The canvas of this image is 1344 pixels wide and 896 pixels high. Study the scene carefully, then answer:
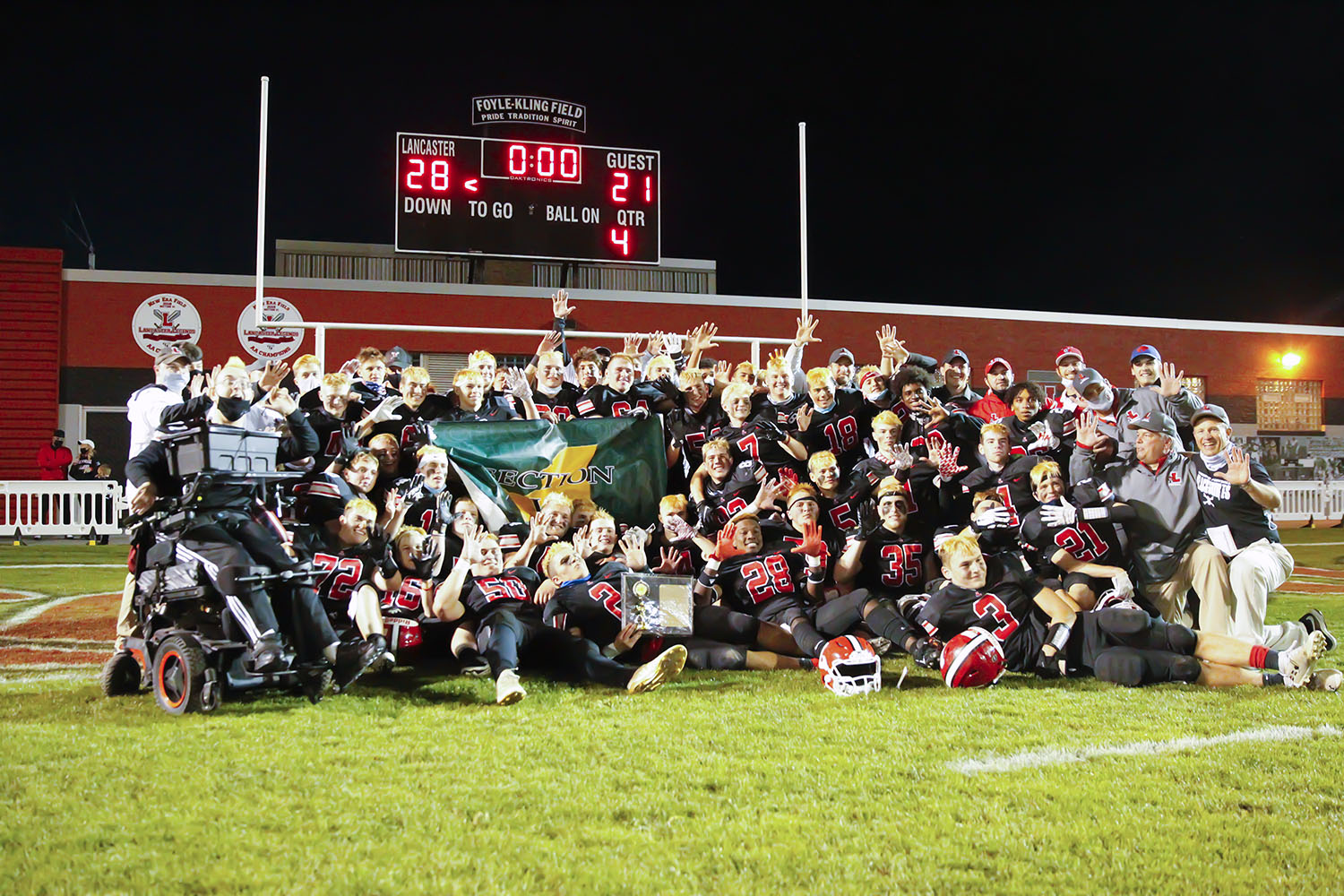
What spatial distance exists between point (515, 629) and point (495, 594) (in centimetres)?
31

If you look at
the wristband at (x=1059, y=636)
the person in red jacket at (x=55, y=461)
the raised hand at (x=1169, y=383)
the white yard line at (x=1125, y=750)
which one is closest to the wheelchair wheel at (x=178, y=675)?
the white yard line at (x=1125, y=750)

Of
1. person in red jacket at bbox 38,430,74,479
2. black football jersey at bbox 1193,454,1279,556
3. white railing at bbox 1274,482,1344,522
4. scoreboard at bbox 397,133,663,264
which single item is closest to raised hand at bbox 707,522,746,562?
black football jersey at bbox 1193,454,1279,556

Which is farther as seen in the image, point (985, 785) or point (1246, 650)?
point (1246, 650)

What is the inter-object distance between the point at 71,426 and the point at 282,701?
16917mm

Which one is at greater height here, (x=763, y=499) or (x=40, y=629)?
(x=763, y=499)

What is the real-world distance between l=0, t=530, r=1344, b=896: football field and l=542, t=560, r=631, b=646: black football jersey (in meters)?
0.55

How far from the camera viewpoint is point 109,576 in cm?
1069

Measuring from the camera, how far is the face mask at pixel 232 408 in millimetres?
5195

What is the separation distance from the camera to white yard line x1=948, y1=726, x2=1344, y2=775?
3.85 m

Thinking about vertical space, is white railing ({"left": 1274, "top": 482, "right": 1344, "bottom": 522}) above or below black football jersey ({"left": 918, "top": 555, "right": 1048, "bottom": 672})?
above

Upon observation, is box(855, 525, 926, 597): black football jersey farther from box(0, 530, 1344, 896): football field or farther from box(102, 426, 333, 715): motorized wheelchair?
box(102, 426, 333, 715): motorized wheelchair

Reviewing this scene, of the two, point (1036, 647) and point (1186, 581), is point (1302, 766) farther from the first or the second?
point (1186, 581)

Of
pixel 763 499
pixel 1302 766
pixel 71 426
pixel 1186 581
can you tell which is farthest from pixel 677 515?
pixel 71 426

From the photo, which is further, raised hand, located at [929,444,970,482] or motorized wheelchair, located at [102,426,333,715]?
raised hand, located at [929,444,970,482]
